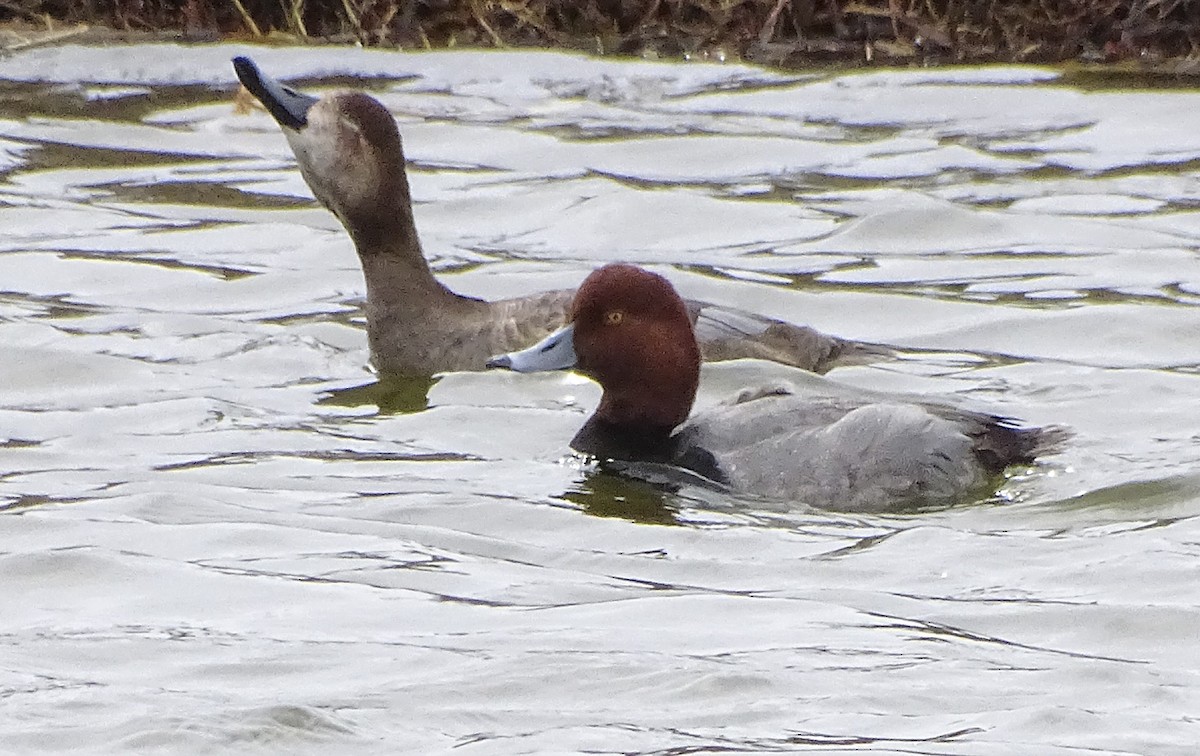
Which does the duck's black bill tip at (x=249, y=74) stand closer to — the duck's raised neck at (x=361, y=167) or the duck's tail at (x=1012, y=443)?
the duck's raised neck at (x=361, y=167)

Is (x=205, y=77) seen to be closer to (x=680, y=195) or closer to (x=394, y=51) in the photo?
(x=394, y=51)

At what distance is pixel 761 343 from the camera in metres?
9.17

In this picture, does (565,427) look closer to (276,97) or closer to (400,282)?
(400,282)

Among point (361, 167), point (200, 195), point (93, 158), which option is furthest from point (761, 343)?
point (93, 158)

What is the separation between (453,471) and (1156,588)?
2.55 metres

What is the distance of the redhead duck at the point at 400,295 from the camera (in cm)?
913

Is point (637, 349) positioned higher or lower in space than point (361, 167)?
lower

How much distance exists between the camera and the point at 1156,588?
6324 mm

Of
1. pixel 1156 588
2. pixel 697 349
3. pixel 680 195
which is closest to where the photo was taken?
pixel 1156 588

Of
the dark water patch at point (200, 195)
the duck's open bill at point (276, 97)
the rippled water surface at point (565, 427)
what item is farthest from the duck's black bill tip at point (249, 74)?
the dark water patch at point (200, 195)

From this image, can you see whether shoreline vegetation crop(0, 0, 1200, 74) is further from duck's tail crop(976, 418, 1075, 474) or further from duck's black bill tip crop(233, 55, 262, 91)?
duck's tail crop(976, 418, 1075, 474)

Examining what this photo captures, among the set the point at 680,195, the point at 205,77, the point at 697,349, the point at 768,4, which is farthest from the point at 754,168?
the point at 697,349

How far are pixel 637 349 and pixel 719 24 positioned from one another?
7.01m

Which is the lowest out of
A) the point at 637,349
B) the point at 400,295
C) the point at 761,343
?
the point at 761,343
